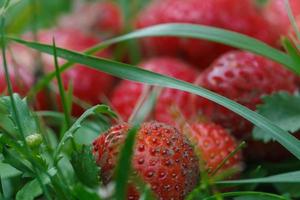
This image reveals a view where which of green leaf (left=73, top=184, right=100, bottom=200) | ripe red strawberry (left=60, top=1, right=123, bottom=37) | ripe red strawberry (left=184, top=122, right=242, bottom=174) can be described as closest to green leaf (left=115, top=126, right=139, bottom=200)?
green leaf (left=73, top=184, right=100, bottom=200)

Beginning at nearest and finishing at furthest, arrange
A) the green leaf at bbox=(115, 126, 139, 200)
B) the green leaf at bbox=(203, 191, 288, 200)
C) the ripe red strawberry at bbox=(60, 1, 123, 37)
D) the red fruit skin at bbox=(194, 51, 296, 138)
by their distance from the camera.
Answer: the green leaf at bbox=(115, 126, 139, 200) < the green leaf at bbox=(203, 191, 288, 200) < the red fruit skin at bbox=(194, 51, 296, 138) < the ripe red strawberry at bbox=(60, 1, 123, 37)

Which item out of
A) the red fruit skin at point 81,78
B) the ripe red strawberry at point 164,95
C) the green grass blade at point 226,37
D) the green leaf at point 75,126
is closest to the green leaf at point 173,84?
the green leaf at point 75,126

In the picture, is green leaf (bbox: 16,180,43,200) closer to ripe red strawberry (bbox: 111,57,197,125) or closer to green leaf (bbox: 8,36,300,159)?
green leaf (bbox: 8,36,300,159)

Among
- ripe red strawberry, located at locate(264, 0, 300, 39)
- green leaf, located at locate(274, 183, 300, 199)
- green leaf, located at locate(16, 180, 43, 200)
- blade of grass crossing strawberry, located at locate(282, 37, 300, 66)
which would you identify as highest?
ripe red strawberry, located at locate(264, 0, 300, 39)

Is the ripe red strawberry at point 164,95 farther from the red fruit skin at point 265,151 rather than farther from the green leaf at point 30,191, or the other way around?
the green leaf at point 30,191

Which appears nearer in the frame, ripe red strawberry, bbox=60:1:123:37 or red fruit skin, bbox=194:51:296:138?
red fruit skin, bbox=194:51:296:138

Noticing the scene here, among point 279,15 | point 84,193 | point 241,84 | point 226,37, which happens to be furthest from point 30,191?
point 279,15
